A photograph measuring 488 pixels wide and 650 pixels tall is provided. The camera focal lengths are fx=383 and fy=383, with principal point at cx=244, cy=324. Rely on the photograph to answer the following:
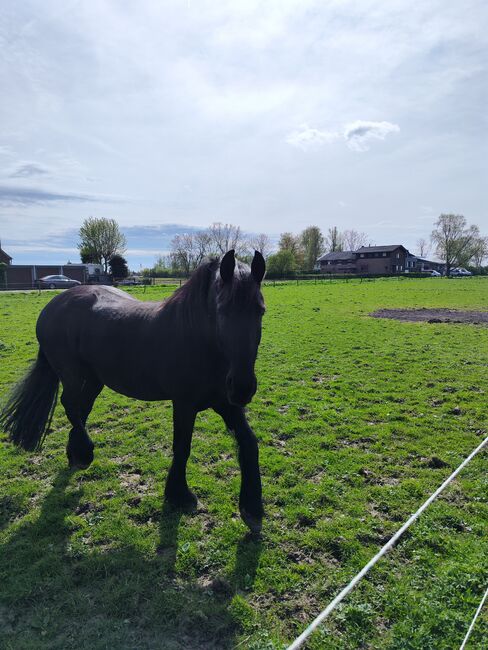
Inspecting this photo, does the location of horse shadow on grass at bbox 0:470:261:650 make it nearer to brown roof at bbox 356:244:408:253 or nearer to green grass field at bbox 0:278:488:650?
green grass field at bbox 0:278:488:650

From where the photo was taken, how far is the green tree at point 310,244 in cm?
9438

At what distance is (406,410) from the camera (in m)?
6.41

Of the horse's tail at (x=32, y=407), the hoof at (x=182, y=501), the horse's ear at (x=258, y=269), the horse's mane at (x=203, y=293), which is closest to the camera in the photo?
the horse's mane at (x=203, y=293)

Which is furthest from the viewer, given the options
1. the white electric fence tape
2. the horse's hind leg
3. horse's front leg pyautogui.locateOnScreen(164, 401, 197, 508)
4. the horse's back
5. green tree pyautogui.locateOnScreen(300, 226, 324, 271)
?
green tree pyautogui.locateOnScreen(300, 226, 324, 271)

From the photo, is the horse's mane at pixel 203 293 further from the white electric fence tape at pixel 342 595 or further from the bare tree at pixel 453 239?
the bare tree at pixel 453 239

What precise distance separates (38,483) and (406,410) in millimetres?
5465

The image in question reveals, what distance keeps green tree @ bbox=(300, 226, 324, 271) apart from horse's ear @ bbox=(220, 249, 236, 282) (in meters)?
92.9

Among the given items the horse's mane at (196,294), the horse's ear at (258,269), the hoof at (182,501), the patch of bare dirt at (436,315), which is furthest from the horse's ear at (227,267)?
the patch of bare dirt at (436,315)

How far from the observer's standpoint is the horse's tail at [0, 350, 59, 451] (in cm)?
449

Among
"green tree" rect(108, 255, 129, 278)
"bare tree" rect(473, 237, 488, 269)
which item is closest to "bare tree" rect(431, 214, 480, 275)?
"bare tree" rect(473, 237, 488, 269)

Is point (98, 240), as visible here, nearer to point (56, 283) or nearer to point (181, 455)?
point (56, 283)

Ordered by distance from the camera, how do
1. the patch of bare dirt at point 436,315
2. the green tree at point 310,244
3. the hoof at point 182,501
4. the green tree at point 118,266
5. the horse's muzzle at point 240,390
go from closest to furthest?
the horse's muzzle at point 240,390 → the hoof at point 182,501 → the patch of bare dirt at point 436,315 → the green tree at point 118,266 → the green tree at point 310,244

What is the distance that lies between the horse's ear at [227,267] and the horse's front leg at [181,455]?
130 centimetres

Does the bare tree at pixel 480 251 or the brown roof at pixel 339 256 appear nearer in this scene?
the bare tree at pixel 480 251
